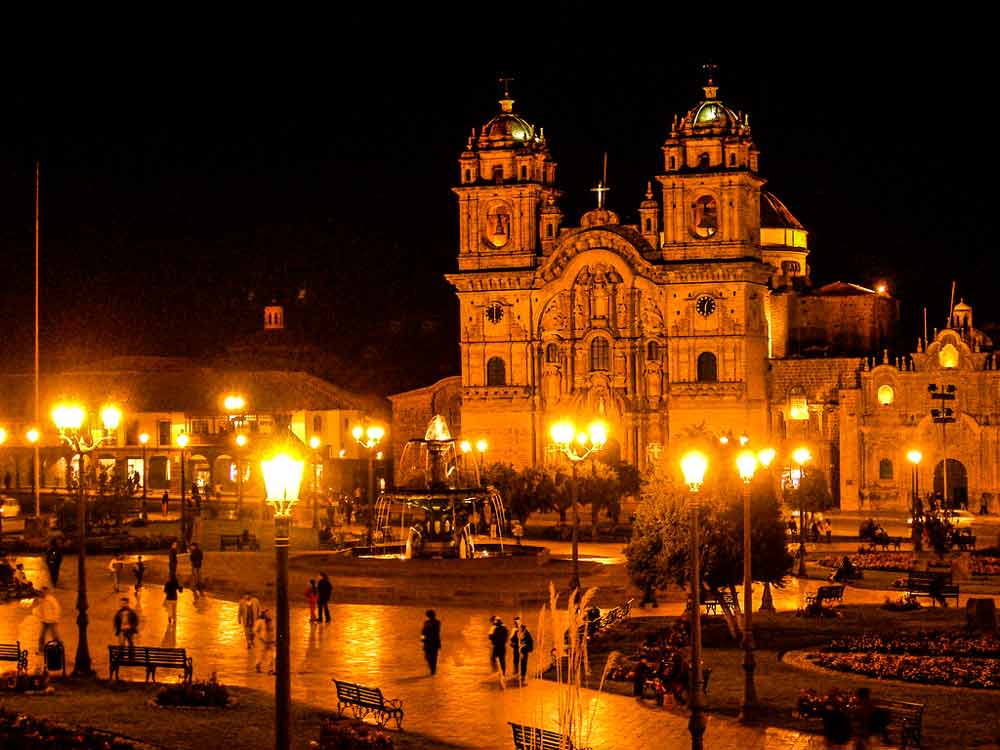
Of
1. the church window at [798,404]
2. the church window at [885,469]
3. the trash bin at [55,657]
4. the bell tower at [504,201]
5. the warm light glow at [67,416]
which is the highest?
the bell tower at [504,201]

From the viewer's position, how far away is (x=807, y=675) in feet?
90.5

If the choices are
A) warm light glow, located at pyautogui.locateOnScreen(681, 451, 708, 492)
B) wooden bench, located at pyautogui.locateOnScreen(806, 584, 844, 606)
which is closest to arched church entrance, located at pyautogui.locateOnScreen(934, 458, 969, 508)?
wooden bench, located at pyautogui.locateOnScreen(806, 584, 844, 606)

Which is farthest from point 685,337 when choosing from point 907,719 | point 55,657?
point 907,719

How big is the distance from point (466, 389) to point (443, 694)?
5166cm

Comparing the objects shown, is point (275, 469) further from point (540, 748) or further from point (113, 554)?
point (113, 554)

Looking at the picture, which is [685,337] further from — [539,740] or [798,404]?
[539,740]

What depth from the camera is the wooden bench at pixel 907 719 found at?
21781 millimetres

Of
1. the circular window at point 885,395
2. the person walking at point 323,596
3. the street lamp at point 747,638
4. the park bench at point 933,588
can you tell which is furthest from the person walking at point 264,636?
the circular window at point 885,395

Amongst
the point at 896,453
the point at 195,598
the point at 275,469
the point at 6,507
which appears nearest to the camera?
the point at 275,469

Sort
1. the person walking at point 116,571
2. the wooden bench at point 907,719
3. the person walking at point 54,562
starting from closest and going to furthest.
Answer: the wooden bench at point 907,719, the person walking at point 116,571, the person walking at point 54,562

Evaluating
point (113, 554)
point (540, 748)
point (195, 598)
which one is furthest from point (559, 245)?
point (540, 748)

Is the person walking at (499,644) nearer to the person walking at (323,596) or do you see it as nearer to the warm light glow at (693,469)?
the warm light glow at (693,469)

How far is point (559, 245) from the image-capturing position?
75.9 metres

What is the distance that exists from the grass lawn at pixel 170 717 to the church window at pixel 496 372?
50811mm
